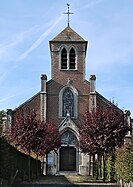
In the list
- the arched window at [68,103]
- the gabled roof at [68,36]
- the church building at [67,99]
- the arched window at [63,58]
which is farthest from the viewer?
the gabled roof at [68,36]

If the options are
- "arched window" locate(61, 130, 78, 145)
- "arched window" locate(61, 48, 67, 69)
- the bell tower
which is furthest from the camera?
Result: "arched window" locate(61, 48, 67, 69)

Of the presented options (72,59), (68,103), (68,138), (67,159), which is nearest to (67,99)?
(68,103)

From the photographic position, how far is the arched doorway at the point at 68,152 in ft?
146

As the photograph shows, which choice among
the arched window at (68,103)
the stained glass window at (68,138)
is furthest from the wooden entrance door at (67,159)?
the arched window at (68,103)

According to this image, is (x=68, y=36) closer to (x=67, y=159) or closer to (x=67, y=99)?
(x=67, y=99)

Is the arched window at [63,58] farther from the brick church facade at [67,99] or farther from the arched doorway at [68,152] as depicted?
the arched doorway at [68,152]

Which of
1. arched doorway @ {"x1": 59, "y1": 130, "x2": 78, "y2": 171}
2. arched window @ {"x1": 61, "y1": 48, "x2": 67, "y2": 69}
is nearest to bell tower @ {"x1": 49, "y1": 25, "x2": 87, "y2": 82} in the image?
arched window @ {"x1": 61, "y1": 48, "x2": 67, "y2": 69}

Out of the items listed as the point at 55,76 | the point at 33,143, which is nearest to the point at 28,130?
the point at 33,143

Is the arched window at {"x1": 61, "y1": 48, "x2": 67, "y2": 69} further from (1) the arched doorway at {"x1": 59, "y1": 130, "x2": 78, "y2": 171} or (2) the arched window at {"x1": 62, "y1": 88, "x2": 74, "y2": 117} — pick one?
(1) the arched doorway at {"x1": 59, "y1": 130, "x2": 78, "y2": 171}

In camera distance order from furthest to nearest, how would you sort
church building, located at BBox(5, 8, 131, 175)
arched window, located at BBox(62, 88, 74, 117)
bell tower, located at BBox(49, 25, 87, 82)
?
bell tower, located at BBox(49, 25, 87, 82) → arched window, located at BBox(62, 88, 74, 117) → church building, located at BBox(5, 8, 131, 175)

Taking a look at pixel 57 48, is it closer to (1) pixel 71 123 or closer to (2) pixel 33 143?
(1) pixel 71 123

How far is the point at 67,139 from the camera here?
4503cm

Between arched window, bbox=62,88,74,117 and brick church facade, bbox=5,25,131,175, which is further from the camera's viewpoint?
arched window, bbox=62,88,74,117

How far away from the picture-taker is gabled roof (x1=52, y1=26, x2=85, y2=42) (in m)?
48.1
